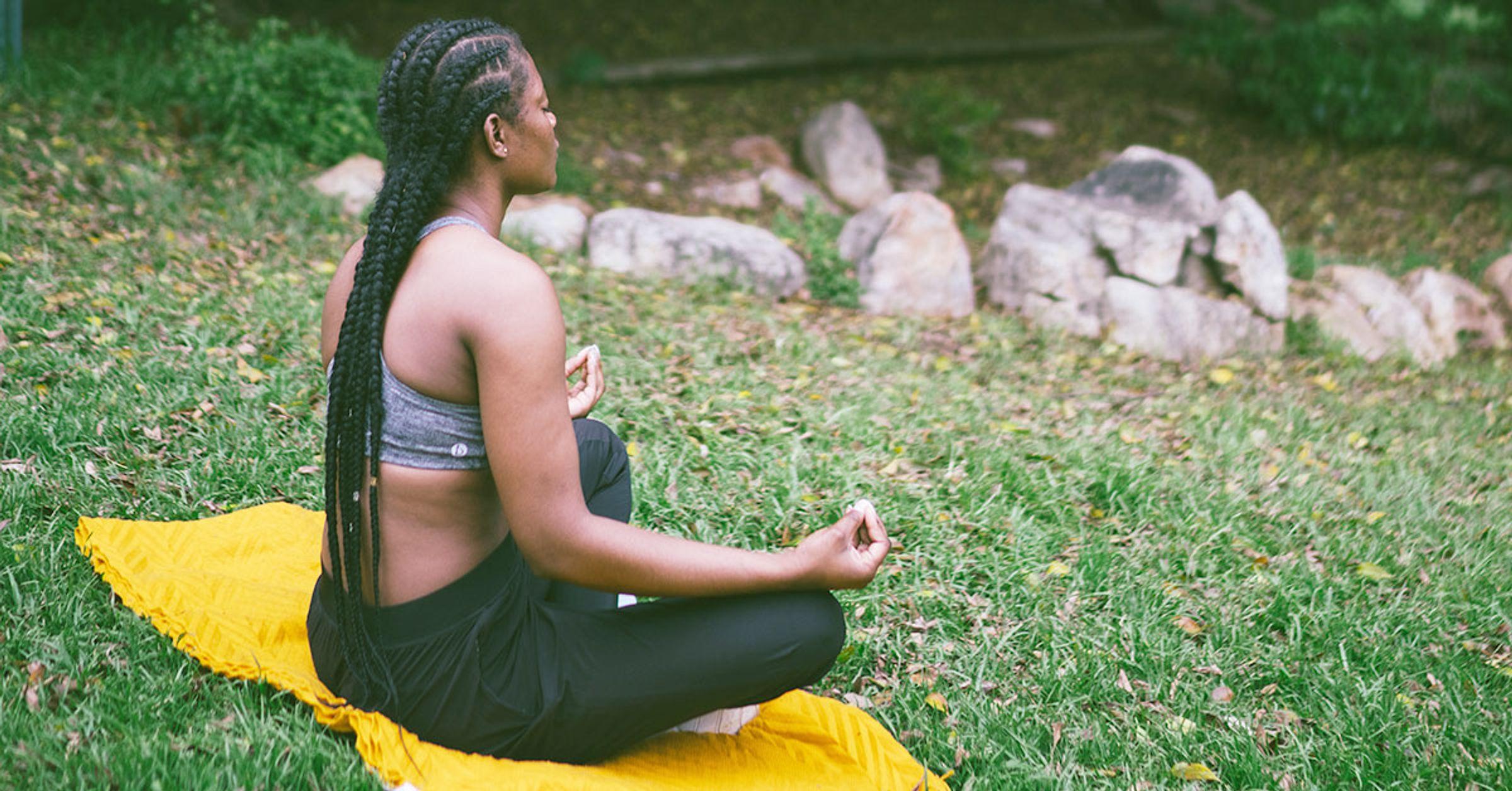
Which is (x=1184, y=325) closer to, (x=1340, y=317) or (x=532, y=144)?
(x=1340, y=317)

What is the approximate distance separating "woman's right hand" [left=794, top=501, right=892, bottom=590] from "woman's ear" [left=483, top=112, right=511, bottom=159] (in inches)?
35.4

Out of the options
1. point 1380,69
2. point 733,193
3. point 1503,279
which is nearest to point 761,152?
point 733,193

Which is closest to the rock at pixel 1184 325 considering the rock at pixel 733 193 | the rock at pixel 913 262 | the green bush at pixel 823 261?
the rock at pixel 913 262

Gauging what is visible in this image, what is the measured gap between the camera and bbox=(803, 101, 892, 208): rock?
9.03 metres

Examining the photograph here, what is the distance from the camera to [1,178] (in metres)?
5.45

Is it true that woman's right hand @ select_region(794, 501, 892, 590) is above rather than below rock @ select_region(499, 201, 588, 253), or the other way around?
above

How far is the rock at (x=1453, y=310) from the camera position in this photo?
7.17 meters

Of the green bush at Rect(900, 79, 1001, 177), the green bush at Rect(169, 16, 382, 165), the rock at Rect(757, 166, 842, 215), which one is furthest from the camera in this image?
the green bush at Rect(900, 79, 1001, 177)

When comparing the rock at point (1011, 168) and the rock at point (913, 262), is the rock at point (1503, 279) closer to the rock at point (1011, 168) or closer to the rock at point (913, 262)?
the rock at point (1011, 168)

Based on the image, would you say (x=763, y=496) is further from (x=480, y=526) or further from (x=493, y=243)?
(x=493, y=243)

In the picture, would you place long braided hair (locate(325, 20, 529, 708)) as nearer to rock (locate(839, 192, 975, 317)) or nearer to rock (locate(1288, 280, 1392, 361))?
rock (locate(839, 192, 975, 317))

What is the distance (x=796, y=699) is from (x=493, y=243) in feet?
4.24

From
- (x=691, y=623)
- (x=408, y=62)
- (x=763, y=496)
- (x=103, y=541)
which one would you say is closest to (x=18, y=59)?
Result: (x=103, y=541)

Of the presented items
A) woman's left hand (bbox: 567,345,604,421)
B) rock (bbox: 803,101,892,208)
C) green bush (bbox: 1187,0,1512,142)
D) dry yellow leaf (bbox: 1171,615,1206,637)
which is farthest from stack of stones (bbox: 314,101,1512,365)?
woman's left hand (bbox: 567,345,604,421)
